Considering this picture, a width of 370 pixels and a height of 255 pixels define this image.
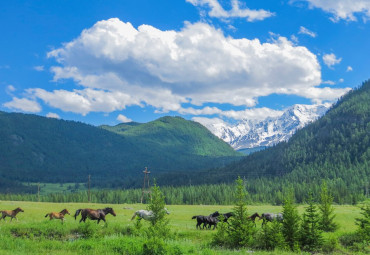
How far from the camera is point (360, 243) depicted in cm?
2744

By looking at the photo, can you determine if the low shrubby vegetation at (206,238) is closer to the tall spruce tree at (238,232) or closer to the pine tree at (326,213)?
the tall spruce tree at (238,232)

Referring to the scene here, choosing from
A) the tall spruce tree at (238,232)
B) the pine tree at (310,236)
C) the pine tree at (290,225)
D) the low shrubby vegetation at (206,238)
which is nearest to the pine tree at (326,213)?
the low shrubby vegetation at (206,238)

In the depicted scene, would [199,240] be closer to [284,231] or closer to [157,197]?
[157,197]

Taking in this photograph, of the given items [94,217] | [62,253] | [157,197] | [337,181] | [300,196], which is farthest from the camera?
[337,181]

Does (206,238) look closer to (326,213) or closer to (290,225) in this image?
(290,225)

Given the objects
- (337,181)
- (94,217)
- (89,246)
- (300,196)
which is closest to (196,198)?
(300,196)

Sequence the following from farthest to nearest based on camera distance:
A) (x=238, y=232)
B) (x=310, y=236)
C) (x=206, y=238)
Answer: (x=206, y=238) → (x=310, y=236) → (x=238, y=232)

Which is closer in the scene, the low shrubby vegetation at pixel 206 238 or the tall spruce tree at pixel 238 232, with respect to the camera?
the low shrubby vegetation at pixel 206 238

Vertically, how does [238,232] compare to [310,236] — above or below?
above

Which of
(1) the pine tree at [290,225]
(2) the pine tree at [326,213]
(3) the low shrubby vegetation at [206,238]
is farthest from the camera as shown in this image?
(2) the pine tree at [326,213]

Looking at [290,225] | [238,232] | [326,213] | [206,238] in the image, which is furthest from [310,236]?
[326,213]

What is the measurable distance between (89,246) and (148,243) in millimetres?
4101

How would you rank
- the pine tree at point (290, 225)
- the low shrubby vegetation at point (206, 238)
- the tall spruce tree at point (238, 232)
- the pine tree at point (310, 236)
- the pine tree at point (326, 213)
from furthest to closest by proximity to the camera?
the pine tree at point (326, 213) → the pine tree at point (310, 236) → the pine tree at point (290, 225) → the tall spruce tree at point (238, 232) → the low shrubby vegetation at point (206, 238)

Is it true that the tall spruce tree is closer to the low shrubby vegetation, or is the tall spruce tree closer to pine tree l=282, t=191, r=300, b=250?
the low shrubby vegetation
